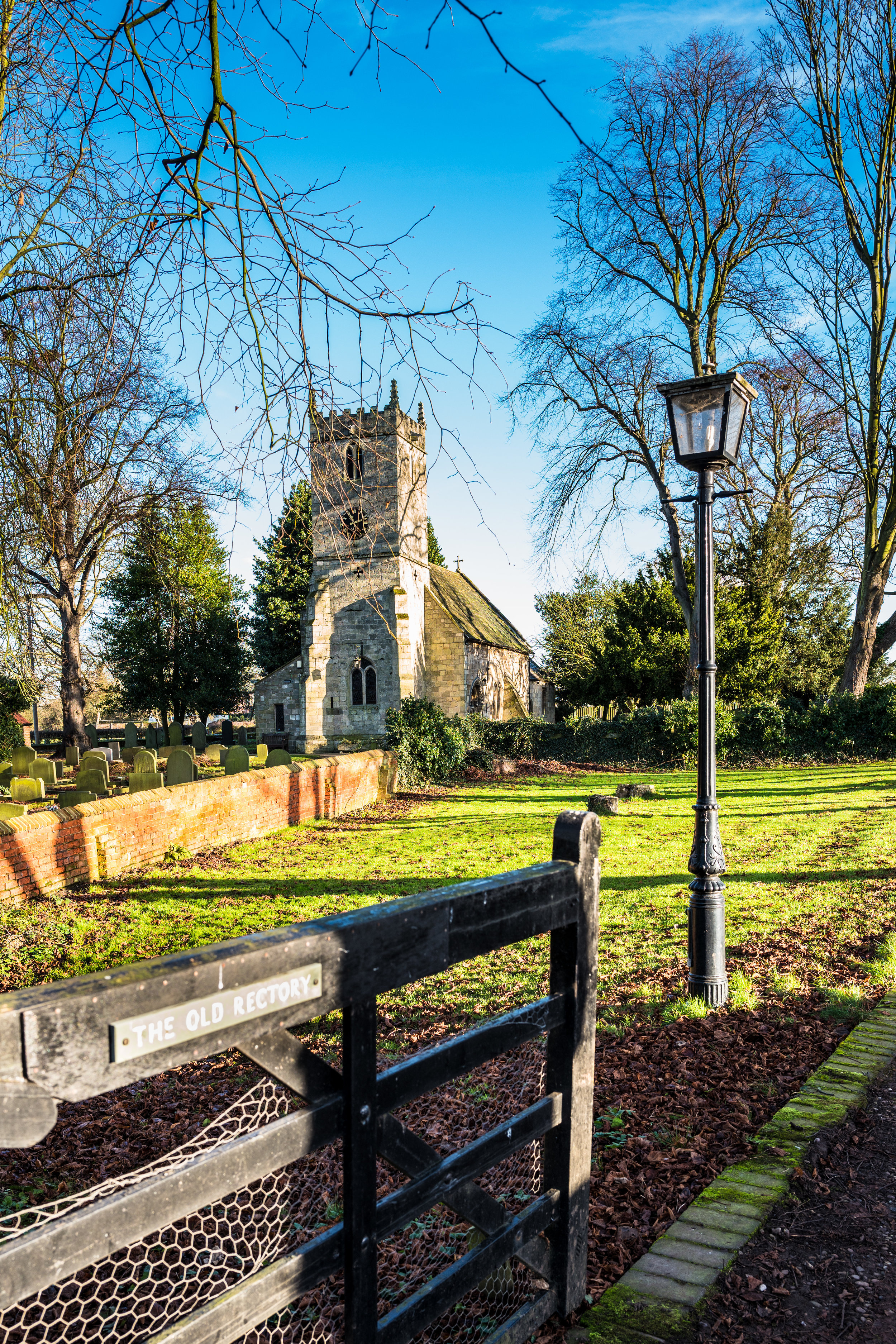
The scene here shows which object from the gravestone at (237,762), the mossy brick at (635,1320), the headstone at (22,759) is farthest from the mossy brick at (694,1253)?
the headstone at (22,759)

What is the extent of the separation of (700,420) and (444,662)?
31219mm

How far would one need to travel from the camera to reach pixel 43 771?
19.9 metres

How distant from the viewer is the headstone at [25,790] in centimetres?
1711

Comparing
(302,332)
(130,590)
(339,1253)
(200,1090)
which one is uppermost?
(130,590)

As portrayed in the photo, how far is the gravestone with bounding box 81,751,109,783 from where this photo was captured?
16.4m

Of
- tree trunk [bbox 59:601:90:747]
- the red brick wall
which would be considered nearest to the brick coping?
the red brick wall

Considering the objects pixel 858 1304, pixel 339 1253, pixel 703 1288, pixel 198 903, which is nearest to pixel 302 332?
pixel 339 1253

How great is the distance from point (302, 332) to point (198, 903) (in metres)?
7.05

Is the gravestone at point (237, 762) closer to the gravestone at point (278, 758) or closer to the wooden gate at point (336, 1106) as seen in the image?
the gravestone at point (278, 758)

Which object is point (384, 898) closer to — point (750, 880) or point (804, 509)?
point (750, 880)

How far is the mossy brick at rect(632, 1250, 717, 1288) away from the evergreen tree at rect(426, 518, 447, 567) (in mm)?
43889

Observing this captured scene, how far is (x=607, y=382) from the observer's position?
2505 cm

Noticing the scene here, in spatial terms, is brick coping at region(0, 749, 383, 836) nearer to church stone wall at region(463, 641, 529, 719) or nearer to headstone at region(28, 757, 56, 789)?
headstone at region(28, 757, 56, 789)

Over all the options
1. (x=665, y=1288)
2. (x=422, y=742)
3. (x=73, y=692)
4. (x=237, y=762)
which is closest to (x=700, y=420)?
(x=665, y=1288)
